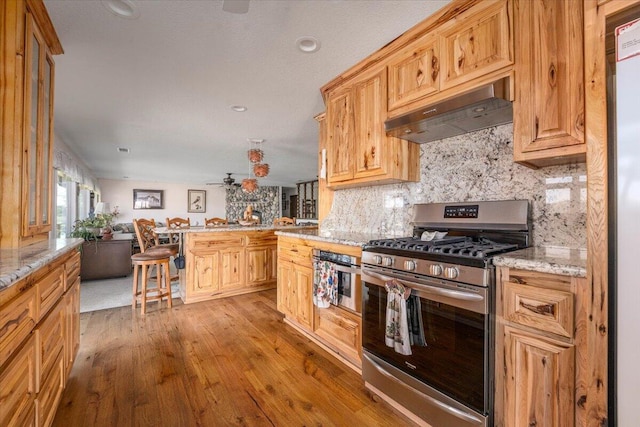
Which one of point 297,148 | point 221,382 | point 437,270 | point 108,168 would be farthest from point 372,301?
point 108,168

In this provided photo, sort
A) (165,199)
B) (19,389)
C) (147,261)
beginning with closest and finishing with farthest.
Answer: (19,389) → (147,261) → (165,199)

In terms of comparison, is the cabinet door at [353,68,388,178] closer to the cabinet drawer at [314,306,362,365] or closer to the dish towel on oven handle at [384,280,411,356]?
the dish towel on oven handle at [384,280,411,356]

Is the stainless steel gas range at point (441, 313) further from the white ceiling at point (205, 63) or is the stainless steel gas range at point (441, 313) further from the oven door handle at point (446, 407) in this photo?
the white ceiling at point (205, 63)

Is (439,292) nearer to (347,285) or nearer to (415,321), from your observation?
(415,321)

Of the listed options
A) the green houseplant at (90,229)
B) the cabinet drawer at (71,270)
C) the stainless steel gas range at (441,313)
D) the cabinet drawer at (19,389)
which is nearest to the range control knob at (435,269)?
the stainless steel gas range at (441,313)

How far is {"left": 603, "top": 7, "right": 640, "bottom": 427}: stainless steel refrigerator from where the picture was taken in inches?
33.3

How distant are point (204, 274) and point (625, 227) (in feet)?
12.4

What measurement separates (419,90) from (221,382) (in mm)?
2371

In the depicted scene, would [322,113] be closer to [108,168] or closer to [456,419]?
[456,419]

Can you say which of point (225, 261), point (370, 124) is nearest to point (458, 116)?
point (370, 124)

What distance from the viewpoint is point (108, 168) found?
25.3ft

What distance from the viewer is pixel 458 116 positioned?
5.65 ft

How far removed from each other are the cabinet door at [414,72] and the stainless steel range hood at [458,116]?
0.63ft

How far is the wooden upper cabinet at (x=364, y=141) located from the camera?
7.24ft
